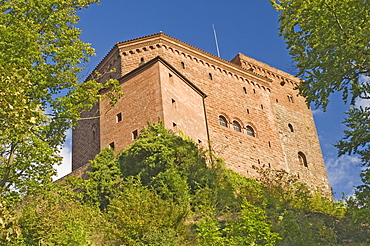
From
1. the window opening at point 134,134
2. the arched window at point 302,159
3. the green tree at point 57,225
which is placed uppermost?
the arched window at point 302,159

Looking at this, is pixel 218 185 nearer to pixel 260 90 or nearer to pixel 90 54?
pixel 90 54

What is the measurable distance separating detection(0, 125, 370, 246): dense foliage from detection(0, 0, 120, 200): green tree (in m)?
0.88

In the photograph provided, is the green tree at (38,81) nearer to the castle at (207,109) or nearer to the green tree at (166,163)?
the green tree at (166,163)

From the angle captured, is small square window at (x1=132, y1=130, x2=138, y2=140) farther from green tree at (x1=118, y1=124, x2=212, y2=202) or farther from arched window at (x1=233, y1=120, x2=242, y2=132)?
arched window at (x1=233, y1=120, x2=242, y2=132)

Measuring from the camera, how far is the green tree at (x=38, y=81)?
→ 10.9m

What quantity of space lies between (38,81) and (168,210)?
509 centimetres

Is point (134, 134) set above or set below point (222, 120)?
below

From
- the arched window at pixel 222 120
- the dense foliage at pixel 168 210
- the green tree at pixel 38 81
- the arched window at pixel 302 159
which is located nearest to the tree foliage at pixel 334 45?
the dense foliage at pixel 168 210

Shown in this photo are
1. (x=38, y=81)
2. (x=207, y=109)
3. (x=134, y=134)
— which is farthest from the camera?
(x=207, y=109)

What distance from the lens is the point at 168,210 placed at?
14.4 m

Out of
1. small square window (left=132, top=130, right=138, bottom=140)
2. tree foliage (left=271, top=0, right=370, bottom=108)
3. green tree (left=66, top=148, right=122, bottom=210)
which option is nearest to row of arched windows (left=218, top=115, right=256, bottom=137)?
small square window (left=132, top=130, right=138, bottom=140)

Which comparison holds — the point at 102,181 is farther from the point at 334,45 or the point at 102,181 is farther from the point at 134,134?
the point at 334,45

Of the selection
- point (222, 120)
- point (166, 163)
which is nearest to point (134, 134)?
point (166, 163)

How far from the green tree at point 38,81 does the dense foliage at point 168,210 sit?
880 mm
